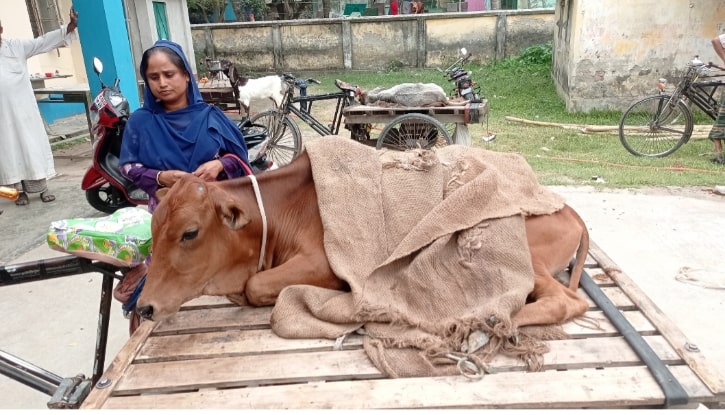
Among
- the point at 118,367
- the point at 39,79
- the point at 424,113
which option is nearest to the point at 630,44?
the point at 424,113

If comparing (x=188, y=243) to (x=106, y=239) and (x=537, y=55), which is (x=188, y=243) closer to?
(x=106, y=239)

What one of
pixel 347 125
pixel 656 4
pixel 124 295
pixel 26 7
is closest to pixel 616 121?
pixel 656 4

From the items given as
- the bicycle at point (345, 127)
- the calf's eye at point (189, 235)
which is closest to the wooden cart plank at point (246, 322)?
the calf's eye at point (189, 235)

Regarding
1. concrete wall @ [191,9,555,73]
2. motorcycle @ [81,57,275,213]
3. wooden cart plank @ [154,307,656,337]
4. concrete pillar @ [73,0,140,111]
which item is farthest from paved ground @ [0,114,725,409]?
concrete wall @ [191,9,555,73]

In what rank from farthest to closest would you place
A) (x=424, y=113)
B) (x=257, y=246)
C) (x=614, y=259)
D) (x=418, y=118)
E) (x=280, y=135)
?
(x=280, y=135), (x=424, y=113), (x=418, y=118), (x=614, y=259), (x=257, y=246)

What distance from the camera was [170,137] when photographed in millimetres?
2588

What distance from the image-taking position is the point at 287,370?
181 cm

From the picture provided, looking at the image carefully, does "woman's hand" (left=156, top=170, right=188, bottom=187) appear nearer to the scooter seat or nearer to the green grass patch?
the scooter seat

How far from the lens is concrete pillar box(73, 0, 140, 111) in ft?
20.9

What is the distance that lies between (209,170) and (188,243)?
0.57 metres

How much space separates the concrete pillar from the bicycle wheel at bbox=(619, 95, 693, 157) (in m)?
6.38

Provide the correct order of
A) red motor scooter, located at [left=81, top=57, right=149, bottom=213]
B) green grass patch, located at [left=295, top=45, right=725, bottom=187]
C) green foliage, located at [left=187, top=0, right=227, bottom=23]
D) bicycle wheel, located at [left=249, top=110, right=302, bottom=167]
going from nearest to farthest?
red motor scooter, located at [left=81, top=57, right=149, bottom=213]
green grass patch, located at [left=295, top=45, right=725, bottom=187]
bicycle wheel, located at [left=249, top=110, right=302, bottom=167]
green foliage, located at [left=187, top=0, right=227, bottom=23]

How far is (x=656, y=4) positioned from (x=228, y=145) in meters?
8.95

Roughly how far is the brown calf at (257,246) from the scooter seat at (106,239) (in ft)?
0.54
